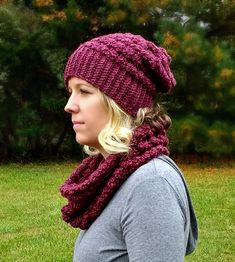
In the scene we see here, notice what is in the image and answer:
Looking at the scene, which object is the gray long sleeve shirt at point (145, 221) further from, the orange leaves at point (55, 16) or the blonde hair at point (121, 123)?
the orange leaves at point (55, 16)

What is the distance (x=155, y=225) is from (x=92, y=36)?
41.0 ft

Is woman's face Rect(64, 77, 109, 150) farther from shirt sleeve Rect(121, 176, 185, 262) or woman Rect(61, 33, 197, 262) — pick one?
shirt sleeve Rect(121, 176, 185, 262)

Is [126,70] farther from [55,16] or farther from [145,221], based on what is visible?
[55,16]

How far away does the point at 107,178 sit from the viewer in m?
1.79

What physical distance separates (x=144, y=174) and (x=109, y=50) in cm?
40

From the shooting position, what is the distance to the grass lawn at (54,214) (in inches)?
242

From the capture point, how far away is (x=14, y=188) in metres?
10.4

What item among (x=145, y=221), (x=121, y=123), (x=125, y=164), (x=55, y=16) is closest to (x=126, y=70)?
(x=121, y=123)

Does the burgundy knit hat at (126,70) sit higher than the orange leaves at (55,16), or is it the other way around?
the burgundy knit hat at (126,70)

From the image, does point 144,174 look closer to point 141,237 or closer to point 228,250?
point 141,237

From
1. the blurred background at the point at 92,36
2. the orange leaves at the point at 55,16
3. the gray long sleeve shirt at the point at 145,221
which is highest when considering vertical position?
the gray long sleeve shirt at the point at 145,221

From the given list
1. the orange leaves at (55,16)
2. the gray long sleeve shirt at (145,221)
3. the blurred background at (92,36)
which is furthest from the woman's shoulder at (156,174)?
the orange leaves at (55,16)

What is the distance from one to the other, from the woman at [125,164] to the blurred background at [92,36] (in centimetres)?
1011

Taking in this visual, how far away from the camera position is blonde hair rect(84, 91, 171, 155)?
5.76 ft
